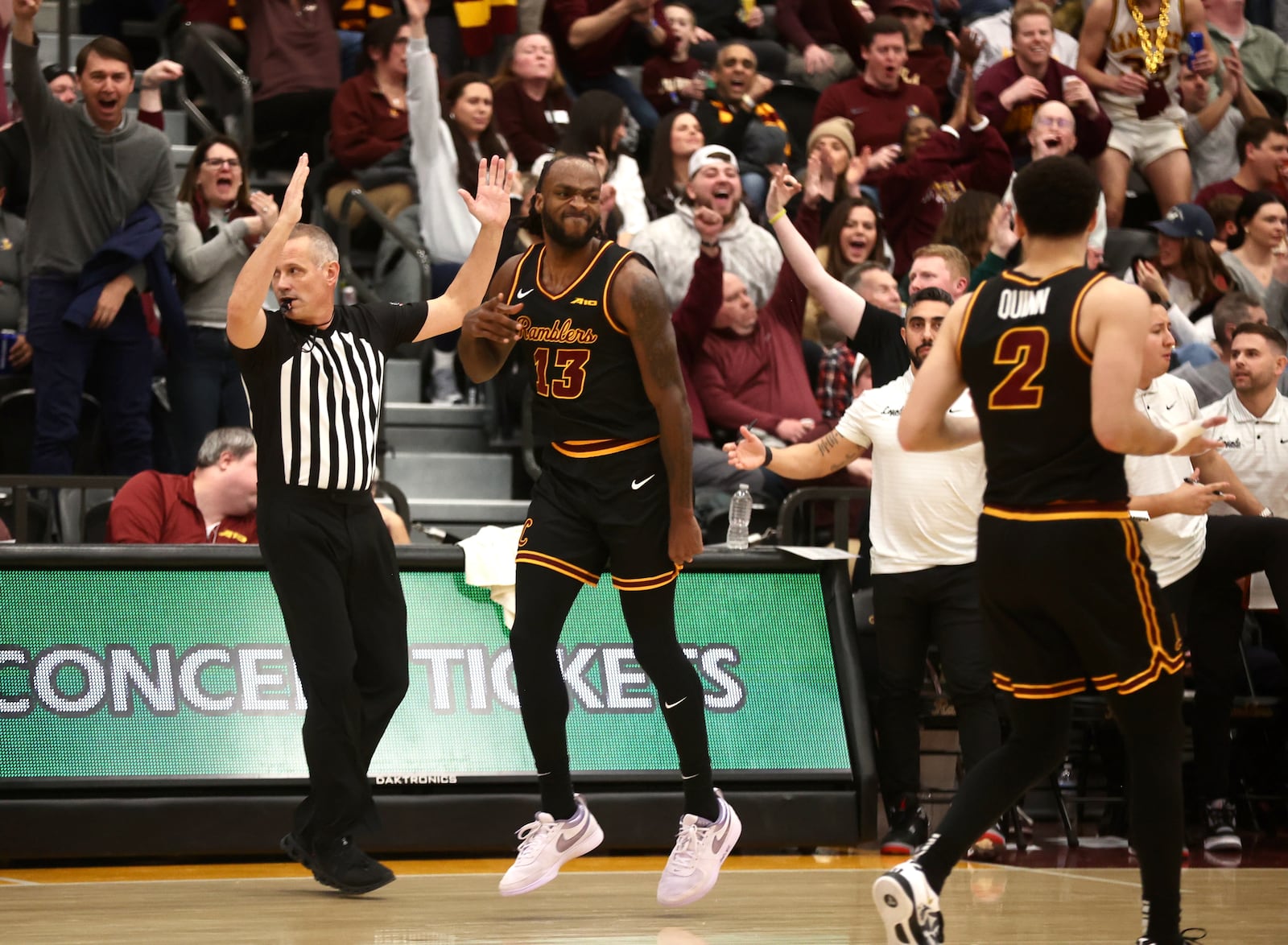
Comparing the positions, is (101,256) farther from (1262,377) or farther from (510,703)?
(1262,377)

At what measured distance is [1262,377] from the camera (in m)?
8.30

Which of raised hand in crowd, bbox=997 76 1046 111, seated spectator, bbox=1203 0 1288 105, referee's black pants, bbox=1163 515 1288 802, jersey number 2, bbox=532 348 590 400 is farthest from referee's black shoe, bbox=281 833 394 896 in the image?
seated spectator, bbox=1203 0 1288 105

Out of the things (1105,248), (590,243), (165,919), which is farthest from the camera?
(1105,248)

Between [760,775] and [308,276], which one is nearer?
[308,276]

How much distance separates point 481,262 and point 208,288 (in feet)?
10.5

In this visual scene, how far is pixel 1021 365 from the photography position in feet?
14.8

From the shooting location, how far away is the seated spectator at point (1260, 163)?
12.0 meters

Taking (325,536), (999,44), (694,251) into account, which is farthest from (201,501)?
(999,44)

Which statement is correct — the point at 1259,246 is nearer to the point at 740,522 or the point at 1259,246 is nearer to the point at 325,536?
the point at 740,522

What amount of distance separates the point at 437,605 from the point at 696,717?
1793 millimetres

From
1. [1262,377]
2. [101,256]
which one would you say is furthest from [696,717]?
[101,256]

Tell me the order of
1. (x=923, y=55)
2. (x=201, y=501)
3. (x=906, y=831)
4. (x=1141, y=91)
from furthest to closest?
1. (x=923, y=55)
2. (x=1141, y=91)
3. (x=201, y=501)
4. (x=906, y=831)

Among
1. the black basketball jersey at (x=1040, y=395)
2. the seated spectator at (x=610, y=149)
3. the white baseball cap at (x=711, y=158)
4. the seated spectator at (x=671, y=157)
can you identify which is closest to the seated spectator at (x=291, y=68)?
the seated spectator at (x=610, y=149)

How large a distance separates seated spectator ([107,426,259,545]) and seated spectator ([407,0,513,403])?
2928 millimetres
